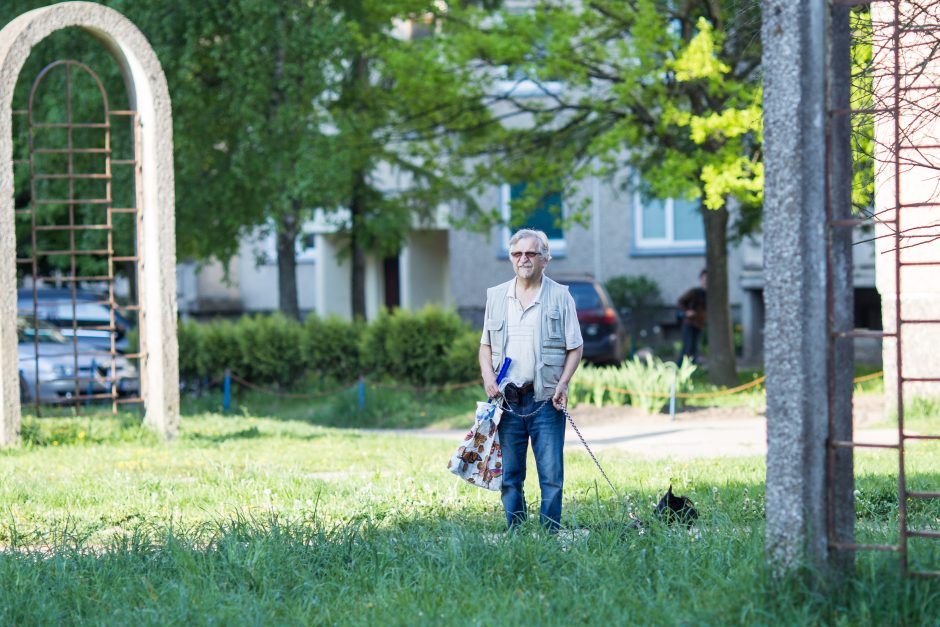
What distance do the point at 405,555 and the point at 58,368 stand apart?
12.9 meters

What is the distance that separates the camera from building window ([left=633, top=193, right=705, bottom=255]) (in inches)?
1083

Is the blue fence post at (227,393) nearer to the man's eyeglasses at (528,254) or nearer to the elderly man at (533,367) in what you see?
the elderly man at (533,367)

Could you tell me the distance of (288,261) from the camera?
21.3 metres

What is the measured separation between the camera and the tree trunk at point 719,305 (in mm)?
18156

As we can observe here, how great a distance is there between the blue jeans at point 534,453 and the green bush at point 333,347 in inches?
472

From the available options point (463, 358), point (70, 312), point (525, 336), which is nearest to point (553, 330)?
point (525, 336)

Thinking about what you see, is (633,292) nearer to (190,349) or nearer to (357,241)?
(357,241)

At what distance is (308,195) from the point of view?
18.1 meters

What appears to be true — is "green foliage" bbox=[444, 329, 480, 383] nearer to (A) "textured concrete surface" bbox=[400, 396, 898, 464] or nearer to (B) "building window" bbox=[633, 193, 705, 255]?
(A) "textured concrete surface" bbox=[400, 396, 898, 464]

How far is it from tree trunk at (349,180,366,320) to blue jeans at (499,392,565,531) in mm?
15042

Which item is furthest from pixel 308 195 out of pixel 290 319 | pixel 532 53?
pixel 532 53

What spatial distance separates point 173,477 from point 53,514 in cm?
169

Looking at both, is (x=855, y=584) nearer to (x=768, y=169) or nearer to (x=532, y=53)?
(x=768, y=169)

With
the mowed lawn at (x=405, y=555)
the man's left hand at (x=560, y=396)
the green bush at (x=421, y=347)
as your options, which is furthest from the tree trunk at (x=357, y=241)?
the man's left hand at (x=560, y=396)
